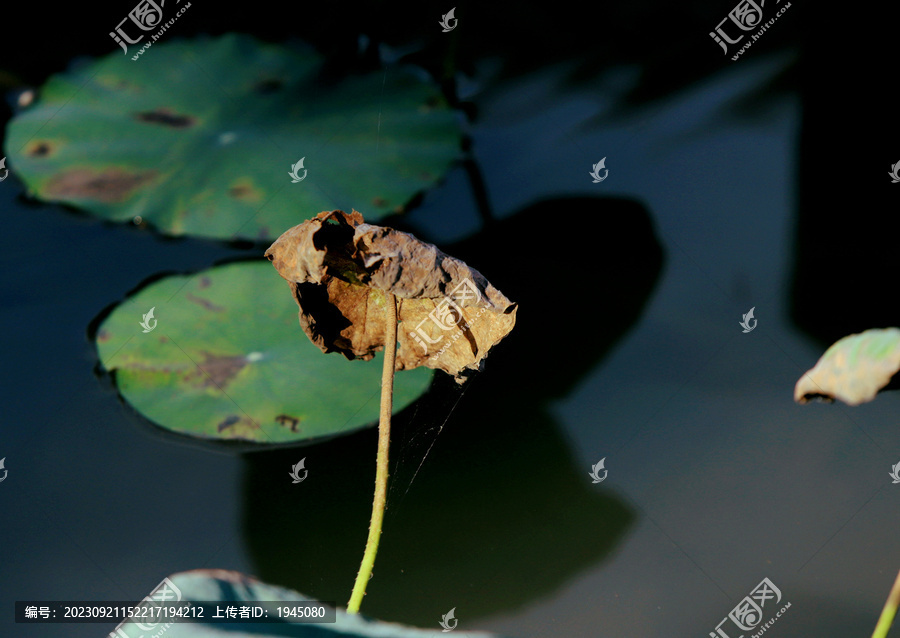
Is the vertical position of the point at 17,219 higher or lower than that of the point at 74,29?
lower

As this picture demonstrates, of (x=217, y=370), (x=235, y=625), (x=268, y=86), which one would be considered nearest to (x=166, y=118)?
(x=268, y=86)

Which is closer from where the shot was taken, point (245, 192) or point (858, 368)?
point (858, 368)

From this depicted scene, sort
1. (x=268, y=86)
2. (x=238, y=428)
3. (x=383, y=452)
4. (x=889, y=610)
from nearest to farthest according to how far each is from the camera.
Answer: (x=889, y=610) < (x=383, y=452) < (x=238, y=428) < (x=268, y=86)

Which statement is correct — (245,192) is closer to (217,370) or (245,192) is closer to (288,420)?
(217,370)

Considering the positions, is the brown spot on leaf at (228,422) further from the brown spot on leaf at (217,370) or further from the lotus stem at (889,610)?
the lotus stem at (889,610)

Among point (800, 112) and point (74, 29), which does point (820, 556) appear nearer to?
point (800, 112)

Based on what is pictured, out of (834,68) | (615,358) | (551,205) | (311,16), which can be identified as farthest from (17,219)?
(834,68)
